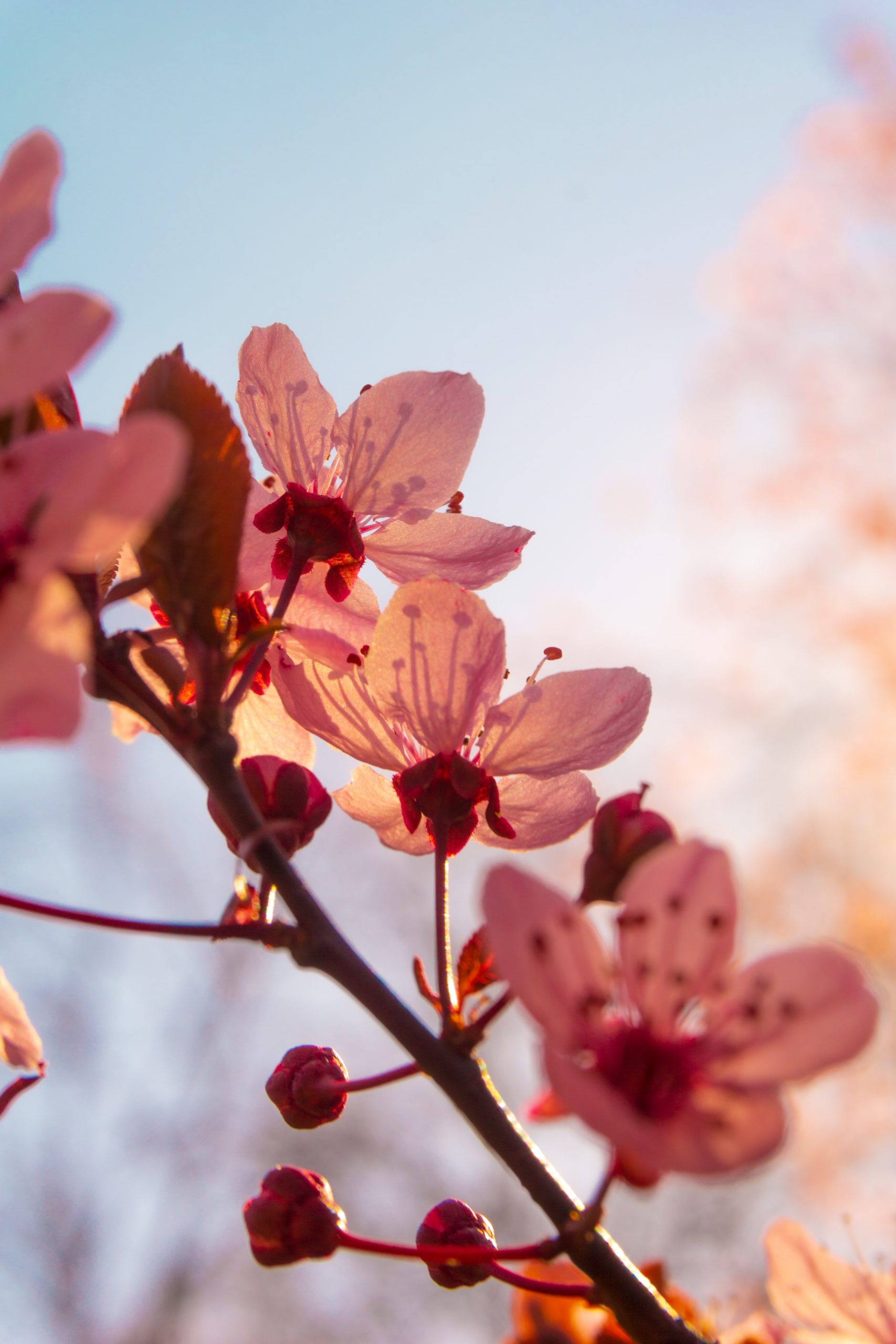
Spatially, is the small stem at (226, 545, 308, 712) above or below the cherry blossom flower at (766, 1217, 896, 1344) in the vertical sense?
above

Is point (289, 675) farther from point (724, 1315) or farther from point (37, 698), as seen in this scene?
point (724, 1315)

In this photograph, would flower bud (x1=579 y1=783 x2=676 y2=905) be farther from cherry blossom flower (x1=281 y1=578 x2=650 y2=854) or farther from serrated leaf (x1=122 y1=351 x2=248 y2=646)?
serrated leaf (x1=122 y1=351 x2=248 y2=646)

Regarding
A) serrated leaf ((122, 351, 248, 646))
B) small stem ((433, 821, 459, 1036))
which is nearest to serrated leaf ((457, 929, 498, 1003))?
small stem ((433, 821, 459, 1036))

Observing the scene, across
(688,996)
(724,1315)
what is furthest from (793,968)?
(724,1315)

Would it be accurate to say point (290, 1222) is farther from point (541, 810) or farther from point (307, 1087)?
point (541, 810)

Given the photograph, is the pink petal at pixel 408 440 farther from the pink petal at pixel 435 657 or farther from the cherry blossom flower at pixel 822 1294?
the cherry blossom flower at pixel 822 1294
